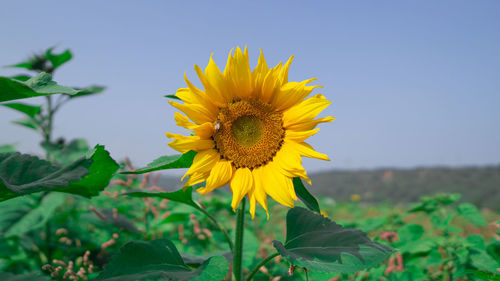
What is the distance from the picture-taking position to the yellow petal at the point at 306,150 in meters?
1.30

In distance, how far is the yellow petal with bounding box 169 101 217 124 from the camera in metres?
1.32

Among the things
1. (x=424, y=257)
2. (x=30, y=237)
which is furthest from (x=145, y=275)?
(x=30, y=237)

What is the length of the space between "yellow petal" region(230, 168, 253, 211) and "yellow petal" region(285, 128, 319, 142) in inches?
8.3

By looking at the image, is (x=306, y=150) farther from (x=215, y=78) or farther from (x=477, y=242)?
(x=477, y=242)

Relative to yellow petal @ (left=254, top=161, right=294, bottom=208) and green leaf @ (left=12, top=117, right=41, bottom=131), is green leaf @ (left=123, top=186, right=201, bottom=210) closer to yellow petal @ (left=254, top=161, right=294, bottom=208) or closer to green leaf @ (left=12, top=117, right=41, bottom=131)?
yellow petal @ (left=254, top=161, right=294, bottom=208)

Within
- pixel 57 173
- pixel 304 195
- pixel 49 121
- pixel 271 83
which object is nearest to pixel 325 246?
pixel 304 195

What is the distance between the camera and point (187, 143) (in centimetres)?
133

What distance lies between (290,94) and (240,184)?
397 millimetres

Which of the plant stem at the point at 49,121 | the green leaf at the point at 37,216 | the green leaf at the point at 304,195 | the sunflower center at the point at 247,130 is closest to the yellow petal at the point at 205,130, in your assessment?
the sunflower center at the point at 247,130

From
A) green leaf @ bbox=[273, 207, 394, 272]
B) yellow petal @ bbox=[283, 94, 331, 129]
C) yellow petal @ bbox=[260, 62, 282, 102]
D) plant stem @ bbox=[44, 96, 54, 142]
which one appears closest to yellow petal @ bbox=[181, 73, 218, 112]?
yellow petal @ bbox=[260, 62, 282, 102]

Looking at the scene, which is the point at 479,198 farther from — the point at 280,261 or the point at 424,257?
the point at 280,261

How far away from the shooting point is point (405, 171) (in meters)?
9.92

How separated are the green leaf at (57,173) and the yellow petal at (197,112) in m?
0.31

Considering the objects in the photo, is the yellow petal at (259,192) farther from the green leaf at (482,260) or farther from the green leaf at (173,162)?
the green leaf at (482,260)
